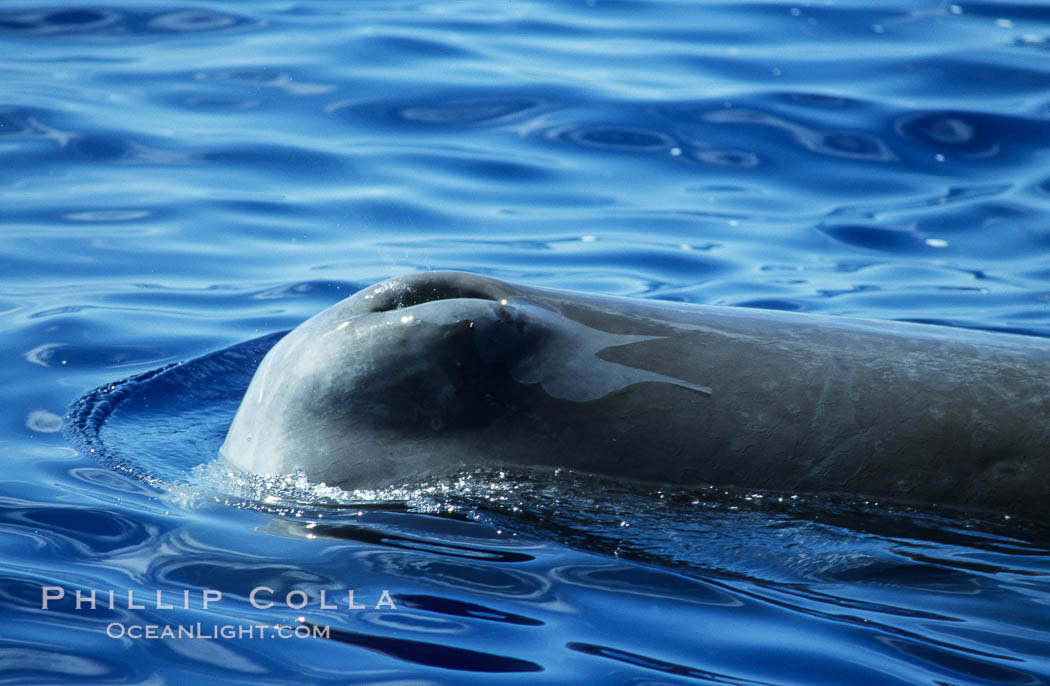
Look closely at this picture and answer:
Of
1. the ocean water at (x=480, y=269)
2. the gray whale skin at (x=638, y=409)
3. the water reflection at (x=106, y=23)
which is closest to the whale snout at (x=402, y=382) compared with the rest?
the gray whale skin at (x=638, y=409)

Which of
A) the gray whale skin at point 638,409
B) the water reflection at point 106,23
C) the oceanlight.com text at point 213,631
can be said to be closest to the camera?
the oceanlight.com text at point 213,631

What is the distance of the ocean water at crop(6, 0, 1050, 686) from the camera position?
331cm

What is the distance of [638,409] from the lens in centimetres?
377

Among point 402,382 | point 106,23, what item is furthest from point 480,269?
point 106,23

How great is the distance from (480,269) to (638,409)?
429cm

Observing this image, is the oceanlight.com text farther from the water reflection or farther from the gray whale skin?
the water reflection

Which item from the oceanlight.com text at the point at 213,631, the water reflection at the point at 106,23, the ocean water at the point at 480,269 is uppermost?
the water reflection at the point at 106,23

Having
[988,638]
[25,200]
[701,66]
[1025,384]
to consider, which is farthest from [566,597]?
[701,66]

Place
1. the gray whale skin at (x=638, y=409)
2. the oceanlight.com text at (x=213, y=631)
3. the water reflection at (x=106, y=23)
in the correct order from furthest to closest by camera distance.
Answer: the water reflection at (x=106, y=23) → the gray whale skin at (x=638, y=409) → the oceanlight.com text at (x=213, y=631)

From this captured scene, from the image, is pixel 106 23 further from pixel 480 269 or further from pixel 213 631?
pixel 213 631

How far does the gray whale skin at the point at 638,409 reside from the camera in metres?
3.72

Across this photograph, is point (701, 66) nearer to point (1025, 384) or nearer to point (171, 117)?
point (171, 117)

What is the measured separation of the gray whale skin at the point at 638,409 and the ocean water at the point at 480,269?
0.09m

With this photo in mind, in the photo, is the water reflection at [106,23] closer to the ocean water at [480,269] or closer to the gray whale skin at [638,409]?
the ocean water at [480,269]
